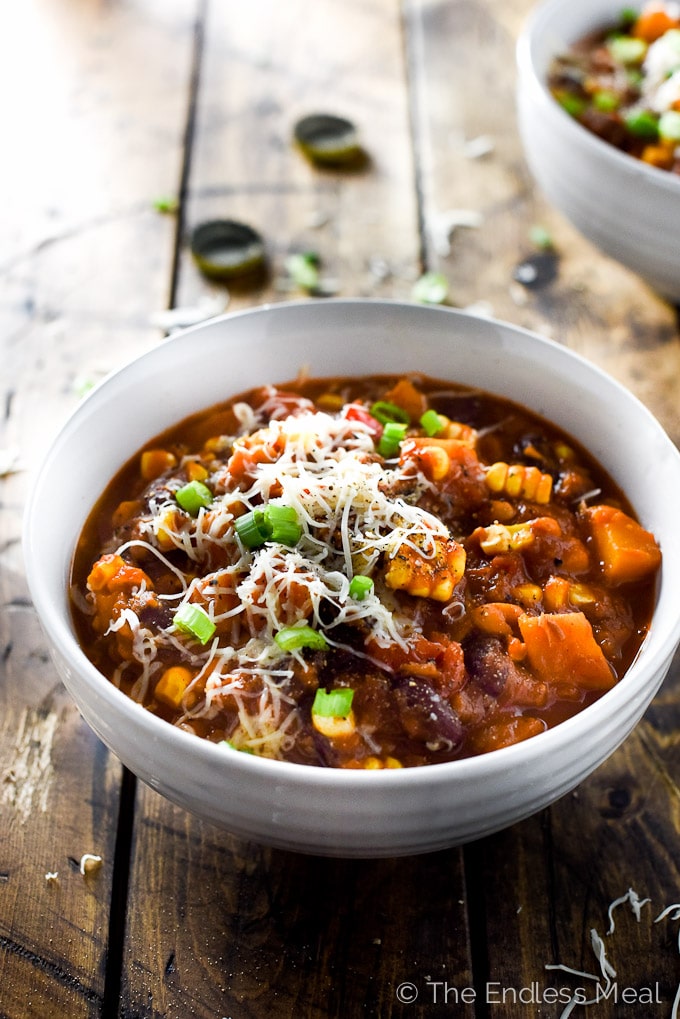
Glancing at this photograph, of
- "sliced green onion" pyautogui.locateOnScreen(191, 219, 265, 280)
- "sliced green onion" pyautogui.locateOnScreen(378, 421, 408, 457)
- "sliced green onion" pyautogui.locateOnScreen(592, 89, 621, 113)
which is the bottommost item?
"sliced green onion" pyautogui.locateOnScreen(191, 219, 265, 280)

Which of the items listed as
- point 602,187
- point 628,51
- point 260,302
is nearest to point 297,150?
point 260,302

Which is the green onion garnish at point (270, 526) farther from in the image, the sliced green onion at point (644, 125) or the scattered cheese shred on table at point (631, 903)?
the sliced green onion at point (644, 125)

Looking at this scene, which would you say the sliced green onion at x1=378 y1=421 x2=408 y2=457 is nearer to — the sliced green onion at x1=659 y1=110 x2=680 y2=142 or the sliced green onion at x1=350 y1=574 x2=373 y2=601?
the sliced green onion at x1=350 y1=574 x2=373 y2=601

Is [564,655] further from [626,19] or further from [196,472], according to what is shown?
[626,19]

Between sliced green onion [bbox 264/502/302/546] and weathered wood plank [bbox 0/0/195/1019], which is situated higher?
sliced green onion [bbox 264/502/302/546]

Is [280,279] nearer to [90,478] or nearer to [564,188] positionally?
[564,188]

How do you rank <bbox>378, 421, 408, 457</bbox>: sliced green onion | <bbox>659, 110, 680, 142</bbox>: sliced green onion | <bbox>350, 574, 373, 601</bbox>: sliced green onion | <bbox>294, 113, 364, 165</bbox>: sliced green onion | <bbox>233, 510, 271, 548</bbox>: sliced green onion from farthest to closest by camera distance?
1. <bbox>294, 113, 364, 165</bbox>: sliced green onion
2. <bbox>659, 110, 680, 142</bbox>: sliced green onion
3. <bbox>378, 421, 408, 457</bbox>: sliced green onion
4. <bbox>233, 510, 271, 548</bbox>: sliced green onion
5. <bbox>350, 574, 373, 601</bbox>: sliced green onion

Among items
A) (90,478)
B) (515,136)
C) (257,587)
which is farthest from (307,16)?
(257,587)

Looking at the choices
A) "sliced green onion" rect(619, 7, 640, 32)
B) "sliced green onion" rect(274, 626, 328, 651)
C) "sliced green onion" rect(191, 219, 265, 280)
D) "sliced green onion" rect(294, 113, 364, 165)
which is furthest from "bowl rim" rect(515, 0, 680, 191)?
"sliced green onion" rect(274, 626, 328, 651)
